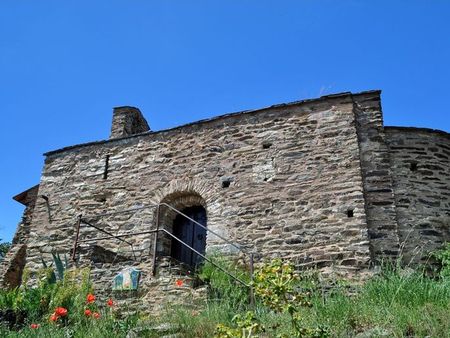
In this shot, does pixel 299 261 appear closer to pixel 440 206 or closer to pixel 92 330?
pixel 440 206

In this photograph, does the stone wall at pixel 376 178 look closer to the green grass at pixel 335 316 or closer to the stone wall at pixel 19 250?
the green grass at pixel 335 316

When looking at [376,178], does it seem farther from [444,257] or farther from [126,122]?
[126,122]

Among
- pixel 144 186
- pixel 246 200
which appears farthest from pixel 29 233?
pixel 246 200

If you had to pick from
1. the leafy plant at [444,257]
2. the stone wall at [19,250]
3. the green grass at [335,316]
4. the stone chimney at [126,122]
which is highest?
the stone chimney at [126,122]

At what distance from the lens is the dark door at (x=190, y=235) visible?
388 inches

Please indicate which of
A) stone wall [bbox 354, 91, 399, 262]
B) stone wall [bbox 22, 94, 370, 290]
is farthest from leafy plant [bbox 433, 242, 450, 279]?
stone wall [bbox 22, 94, 370, 290]

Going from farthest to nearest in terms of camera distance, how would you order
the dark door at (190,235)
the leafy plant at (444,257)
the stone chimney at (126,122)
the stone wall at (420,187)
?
the stone chimney at (126,122), the dark door at (190,235), the stone wall at (420,187), the leafy plant at (444,257)

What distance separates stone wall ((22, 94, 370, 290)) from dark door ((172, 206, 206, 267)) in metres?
0.27

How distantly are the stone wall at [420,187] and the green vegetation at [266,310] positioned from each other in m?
0.44

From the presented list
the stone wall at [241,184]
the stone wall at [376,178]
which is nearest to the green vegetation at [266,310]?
the stone wall at [376,178]

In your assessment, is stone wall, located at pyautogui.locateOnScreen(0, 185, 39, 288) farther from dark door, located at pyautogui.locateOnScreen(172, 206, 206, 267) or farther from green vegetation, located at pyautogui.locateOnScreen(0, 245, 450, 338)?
dark door, located at pyautogui.locateOnScreen(172, 206, 206, 267)

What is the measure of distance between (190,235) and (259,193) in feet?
6.08

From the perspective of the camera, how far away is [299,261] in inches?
330

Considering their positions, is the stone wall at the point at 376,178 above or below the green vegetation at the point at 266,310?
above
